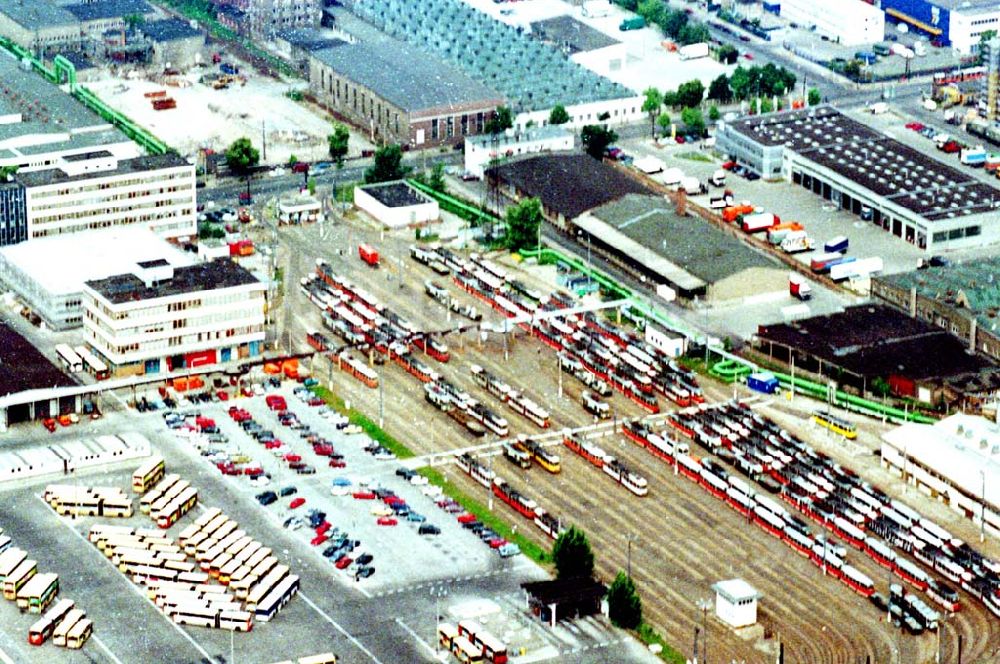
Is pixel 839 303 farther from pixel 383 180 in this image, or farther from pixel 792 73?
pixel 792 73

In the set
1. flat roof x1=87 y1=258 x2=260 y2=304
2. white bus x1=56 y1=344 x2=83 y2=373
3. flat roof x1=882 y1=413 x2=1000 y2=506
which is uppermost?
flat roof x1=87 y1=258 x2=260 y2=304

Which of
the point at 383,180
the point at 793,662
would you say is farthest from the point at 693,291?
the point at 793,662

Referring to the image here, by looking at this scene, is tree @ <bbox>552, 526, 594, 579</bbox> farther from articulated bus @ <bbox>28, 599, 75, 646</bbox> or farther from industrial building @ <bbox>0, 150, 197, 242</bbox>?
industrial building @ <bbox>0, 150, 197, 242</bbox>

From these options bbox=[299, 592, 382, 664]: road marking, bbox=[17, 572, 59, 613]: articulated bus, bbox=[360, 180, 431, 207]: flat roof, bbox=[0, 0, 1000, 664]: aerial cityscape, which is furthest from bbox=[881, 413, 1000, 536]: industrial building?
bbox=[360, 180, 431, 207]: flat roof

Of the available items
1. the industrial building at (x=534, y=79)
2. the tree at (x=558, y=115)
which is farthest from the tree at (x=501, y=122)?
the tree at (x=558, y=115)

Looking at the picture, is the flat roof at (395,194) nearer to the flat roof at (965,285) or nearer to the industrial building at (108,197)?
the industrial building at (108,197)
